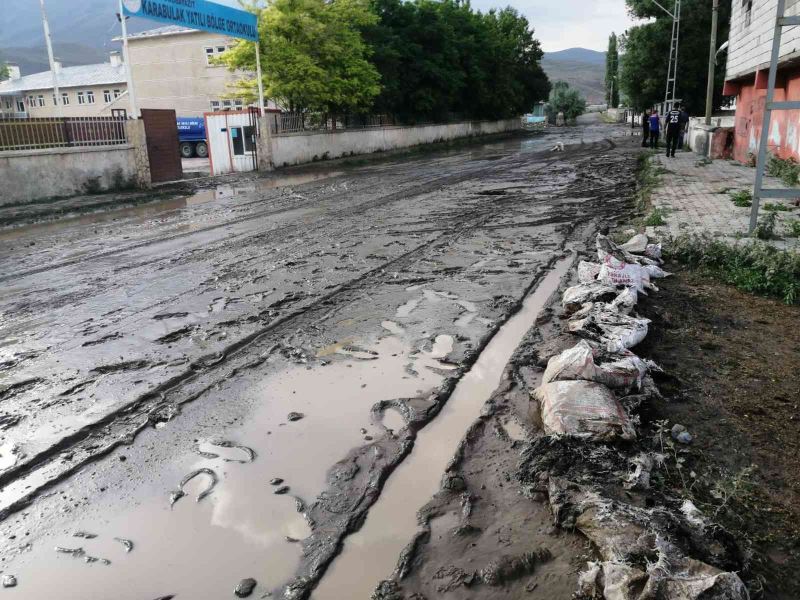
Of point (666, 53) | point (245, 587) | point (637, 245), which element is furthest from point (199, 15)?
point (666, 53)

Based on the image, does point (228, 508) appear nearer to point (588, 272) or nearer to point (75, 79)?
point (588, 272)

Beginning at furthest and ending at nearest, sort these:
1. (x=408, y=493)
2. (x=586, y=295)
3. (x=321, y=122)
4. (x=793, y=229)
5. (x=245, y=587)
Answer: (x=321, y=122) → (x=793, y=229) → (x=586, y=295) → (x=408, y=493) → (x=245, y=587)

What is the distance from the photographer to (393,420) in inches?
161

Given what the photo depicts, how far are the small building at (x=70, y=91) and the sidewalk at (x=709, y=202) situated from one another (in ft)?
146

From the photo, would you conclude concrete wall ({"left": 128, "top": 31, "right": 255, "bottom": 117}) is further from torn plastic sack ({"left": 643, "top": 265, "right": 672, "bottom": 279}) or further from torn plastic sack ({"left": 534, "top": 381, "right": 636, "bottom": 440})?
torn plastic sack ({"left": 534, "top": 381, "right": 636, "bottom": 440})

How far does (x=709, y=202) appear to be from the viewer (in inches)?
454

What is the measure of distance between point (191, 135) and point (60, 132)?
722 inches

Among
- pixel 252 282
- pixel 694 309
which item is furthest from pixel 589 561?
pixel 252 282

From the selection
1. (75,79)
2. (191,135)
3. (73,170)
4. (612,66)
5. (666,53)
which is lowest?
(73,170)

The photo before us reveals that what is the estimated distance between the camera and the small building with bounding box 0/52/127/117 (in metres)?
50.5

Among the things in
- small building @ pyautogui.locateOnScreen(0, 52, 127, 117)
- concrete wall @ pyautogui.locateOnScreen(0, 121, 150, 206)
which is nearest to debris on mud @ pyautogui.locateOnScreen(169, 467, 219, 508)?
concrete wall @ pyautogui.locateOnScreen(0, 121, 150, 206)

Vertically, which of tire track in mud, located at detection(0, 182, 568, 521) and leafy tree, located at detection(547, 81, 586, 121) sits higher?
leafy tree, located at detection(547, 81, 586, 121)

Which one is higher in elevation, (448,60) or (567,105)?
(448,60)

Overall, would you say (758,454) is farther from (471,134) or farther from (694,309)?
(471,134)
